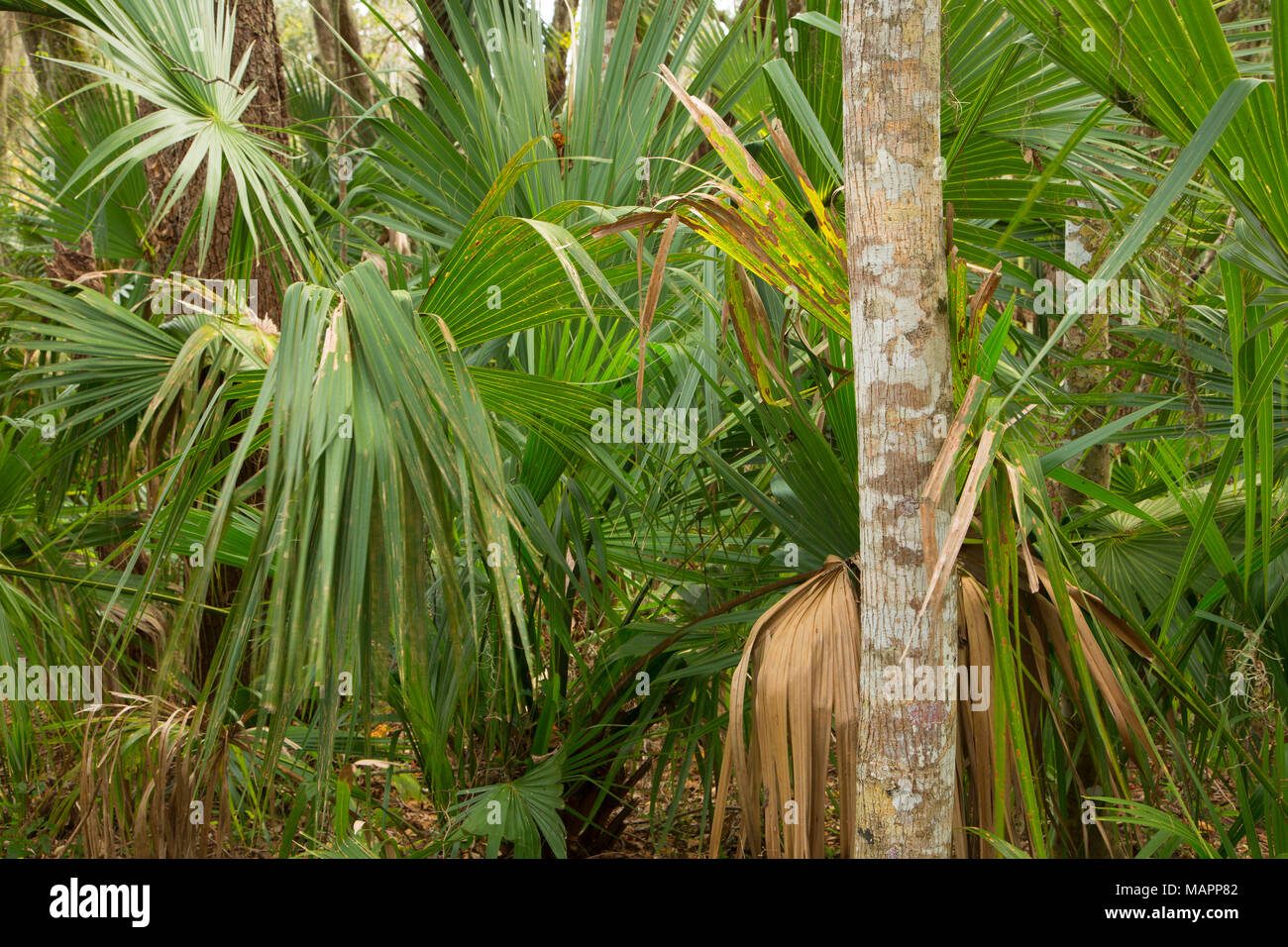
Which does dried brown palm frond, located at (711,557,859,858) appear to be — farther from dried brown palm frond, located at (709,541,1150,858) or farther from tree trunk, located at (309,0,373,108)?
tree trunk, located at (309,0,373,108)

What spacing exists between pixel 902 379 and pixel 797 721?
0.63 metres

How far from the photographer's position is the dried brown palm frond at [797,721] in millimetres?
1626

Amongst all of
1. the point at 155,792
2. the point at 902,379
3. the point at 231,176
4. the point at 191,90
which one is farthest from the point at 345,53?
the point at 902,379

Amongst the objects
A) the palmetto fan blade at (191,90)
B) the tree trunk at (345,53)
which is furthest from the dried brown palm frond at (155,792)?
the tree trunk at (345,53)

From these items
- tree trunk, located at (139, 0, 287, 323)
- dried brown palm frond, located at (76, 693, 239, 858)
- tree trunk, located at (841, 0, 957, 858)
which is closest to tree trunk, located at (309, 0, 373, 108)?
tree trunk, located at (139, 0, 287, 323)

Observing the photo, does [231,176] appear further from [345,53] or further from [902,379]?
[345,53]

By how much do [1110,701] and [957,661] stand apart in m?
0.27

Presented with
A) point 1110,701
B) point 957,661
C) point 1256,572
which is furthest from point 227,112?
point 1256,572

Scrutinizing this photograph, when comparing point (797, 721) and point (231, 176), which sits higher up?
point (231, 176)

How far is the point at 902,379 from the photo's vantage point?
160 cm

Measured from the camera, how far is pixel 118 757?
2.24 meters

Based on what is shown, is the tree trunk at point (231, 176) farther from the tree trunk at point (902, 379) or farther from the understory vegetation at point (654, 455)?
the tree trunk at point (902, 379)

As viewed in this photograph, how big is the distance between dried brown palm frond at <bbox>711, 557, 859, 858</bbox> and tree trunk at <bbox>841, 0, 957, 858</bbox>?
0.06m

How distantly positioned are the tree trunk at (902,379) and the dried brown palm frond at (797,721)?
0.19ft
